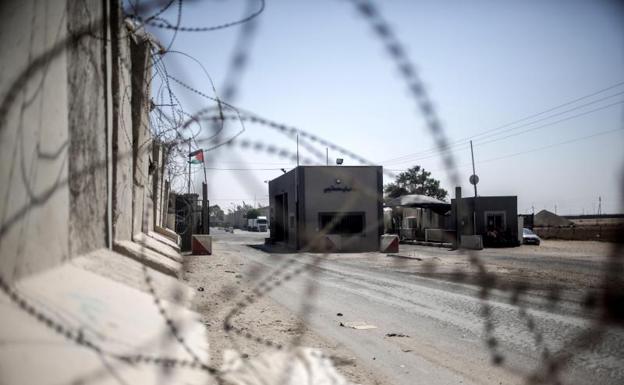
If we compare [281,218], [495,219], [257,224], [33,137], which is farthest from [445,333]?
[257,224]

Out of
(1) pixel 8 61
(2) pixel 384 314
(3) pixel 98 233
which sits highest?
(1) pixel 8 61

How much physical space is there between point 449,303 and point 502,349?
128 inches

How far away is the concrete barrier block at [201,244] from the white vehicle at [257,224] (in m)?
50.9

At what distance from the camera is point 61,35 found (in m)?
2.07

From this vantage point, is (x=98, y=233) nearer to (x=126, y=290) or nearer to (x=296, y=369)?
(x=126, y=290)

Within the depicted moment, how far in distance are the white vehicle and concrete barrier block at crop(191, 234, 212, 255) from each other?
5093 centimetres

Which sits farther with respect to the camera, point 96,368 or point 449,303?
point 449,303

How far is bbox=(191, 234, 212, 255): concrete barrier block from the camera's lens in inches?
756

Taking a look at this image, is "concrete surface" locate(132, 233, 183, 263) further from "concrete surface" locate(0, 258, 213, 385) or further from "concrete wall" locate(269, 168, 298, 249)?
"concrete wall" locate(269, 168, 298, 249)

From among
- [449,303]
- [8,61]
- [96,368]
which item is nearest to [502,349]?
[449,303]

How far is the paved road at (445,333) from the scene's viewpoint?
4.92 metres

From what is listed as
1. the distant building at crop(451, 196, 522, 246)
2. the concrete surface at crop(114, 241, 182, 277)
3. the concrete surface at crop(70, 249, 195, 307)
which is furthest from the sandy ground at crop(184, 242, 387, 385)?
the distant building at crop(451, 196, 522, 246)

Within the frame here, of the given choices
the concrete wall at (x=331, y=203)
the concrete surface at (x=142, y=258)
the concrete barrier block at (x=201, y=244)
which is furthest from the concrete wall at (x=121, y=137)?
the concrete wall at (x=331, y=203)

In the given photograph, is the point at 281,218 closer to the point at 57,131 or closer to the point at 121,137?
the point at 121,137
